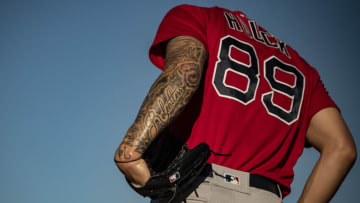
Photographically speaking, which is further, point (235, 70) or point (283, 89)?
point (283, 89)

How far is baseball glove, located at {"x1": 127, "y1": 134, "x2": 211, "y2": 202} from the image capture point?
2.05 metres

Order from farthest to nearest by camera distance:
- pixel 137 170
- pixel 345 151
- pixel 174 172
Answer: pixel 345 151 < pixel 174 172 < pixel 137 170

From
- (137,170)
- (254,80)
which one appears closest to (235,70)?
(254,80)

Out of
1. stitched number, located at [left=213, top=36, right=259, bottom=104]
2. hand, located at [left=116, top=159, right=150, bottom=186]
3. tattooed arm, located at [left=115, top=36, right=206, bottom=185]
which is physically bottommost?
hand, located at [left=116, top=159, right=150, bottom=186]

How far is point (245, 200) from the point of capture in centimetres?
232

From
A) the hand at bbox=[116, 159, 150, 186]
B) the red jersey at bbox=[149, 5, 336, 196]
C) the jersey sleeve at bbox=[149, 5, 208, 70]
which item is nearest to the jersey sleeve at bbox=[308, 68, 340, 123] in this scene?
the red jersey at bbox=[149, 5, 336, 196]

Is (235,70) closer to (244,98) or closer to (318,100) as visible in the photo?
(244,98)

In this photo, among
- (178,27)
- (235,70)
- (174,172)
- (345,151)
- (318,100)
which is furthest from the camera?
(318,100)

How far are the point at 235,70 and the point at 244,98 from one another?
0.22 meters

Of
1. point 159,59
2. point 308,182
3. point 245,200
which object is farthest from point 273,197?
point 159,59

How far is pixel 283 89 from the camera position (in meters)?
2.82

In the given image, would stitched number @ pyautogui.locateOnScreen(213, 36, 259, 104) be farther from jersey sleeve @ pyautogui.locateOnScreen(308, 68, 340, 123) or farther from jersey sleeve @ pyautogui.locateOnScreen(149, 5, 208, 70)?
jersey sleeve @ pyautogui.locateOnScreen(308, 68, 340, 123)

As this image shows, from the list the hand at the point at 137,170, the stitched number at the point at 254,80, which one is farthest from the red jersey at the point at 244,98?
the hand at the point at 137,170

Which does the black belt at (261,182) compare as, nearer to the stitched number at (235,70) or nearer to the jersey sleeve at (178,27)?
the stitched number at (235,70)
